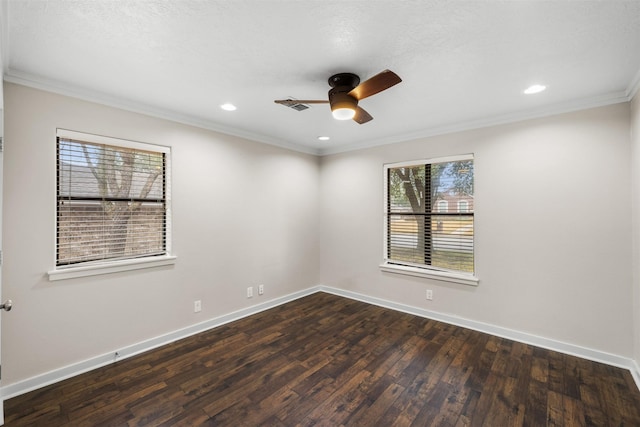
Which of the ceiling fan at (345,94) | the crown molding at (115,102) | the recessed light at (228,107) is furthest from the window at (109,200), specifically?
the ceiling fan at (345,94)

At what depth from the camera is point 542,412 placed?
1977mm

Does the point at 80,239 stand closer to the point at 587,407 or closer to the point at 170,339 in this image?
the point at 170,339

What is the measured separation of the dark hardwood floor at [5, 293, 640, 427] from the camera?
192 centimetres

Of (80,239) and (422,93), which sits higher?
(422,93)

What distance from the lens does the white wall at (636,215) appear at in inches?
92.3

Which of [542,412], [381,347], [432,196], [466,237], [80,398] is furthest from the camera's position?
[432,196]

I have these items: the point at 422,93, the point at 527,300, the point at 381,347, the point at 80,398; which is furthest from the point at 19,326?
the point at 527,300

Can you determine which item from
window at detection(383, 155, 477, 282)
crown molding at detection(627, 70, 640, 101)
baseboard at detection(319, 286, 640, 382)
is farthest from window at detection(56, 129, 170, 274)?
crown molding at detection(627, 70, 640, 101)

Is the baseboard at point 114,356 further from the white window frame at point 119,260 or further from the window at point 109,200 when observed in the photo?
the window at point 109,200

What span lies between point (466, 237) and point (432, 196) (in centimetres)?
68

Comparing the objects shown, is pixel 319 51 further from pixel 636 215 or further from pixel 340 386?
pixel 636 215

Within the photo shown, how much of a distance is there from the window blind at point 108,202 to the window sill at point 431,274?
9.82ft

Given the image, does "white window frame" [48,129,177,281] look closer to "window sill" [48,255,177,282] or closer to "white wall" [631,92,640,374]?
"window sill" [48,255,177,282]

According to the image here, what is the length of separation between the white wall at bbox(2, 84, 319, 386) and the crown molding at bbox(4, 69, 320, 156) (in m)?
0.05
